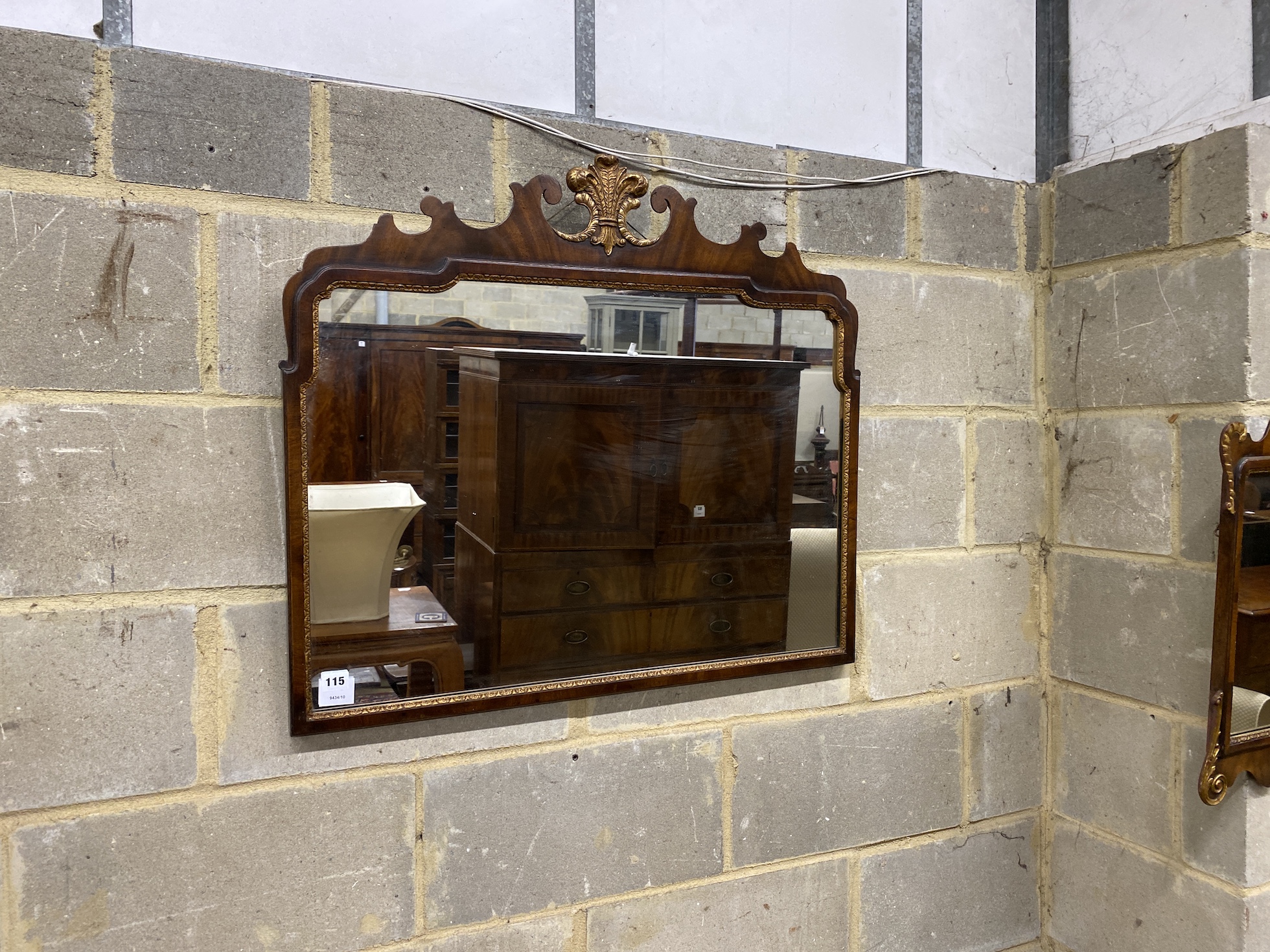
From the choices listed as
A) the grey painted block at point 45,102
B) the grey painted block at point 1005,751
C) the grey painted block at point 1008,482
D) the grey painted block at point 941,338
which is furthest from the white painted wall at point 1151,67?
the grey painted block at point 45,102

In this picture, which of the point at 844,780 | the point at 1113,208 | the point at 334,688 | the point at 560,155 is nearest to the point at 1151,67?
the point at 1113,208

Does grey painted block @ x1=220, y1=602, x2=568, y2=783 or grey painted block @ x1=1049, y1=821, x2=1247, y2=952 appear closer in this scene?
grey painted block @ x1=220, y1=602, x2=568, y2=783

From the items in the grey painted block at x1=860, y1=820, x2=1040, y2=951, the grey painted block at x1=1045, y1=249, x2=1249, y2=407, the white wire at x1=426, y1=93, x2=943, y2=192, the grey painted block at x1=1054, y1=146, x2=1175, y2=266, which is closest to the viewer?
the white wire at x1=426, y1=93, x2=943, y2=192

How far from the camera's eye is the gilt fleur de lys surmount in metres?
1.35

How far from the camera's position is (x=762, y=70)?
153cm

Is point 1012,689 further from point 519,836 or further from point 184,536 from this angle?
point 184,536

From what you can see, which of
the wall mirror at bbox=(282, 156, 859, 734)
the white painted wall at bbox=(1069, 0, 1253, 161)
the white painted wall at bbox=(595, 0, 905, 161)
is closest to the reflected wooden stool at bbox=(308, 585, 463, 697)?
the wall mirror at bbox=(282, 156, 859, 734)

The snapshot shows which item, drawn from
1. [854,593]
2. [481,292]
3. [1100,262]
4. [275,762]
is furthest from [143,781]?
[1100,262]

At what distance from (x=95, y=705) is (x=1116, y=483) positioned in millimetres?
1614

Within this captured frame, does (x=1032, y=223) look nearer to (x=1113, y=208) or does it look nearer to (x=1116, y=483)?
(x=1113, y=208)

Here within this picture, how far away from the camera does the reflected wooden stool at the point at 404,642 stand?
48.8 inches

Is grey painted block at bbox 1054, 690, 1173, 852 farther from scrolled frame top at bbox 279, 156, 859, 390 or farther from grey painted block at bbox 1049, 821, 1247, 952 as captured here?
scrolled frame top at bbox 279, 156, 859, 390

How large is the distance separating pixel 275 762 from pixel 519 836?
14.6 inches

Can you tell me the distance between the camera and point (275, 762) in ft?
4.14
